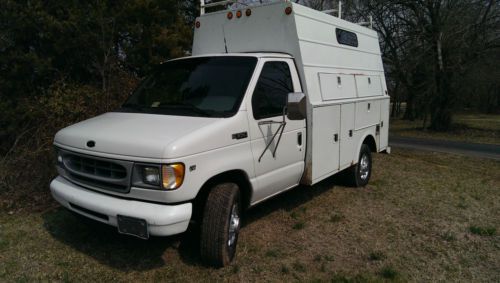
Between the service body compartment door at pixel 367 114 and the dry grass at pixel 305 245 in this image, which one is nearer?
the dry grass at pixel 305 245

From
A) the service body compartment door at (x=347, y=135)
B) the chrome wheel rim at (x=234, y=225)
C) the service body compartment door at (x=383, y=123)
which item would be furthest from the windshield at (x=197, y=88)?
the service body compartment door at (x=383, y=123)

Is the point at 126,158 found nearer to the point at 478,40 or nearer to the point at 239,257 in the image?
the point at 239,257

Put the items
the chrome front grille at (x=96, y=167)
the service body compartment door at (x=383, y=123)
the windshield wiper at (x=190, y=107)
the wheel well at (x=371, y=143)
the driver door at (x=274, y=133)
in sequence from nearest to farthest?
the chrome front grille at (x=96, y=167)
the windshield wiper at (x=190, y=107)
the driver door at (x=274, y=133)
the wheel well at (x=371, y=143)
the service body compartment door at (x=383, y=123)

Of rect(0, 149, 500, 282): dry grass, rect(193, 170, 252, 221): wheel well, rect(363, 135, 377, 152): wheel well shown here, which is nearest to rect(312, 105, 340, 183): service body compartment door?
rect(0, 149, 500, 282): dry grass

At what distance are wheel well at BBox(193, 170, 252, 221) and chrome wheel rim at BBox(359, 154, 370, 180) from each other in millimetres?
3267

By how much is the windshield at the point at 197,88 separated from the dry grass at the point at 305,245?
154 cm

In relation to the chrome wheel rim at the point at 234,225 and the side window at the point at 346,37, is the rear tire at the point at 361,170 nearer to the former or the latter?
the side window at the point at 346,37

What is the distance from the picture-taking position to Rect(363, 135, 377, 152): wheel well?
7098 millimetres

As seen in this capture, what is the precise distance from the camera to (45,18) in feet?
29.7

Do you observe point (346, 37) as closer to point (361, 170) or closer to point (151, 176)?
point (361, 170)

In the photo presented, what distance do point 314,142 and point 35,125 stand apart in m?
6.41

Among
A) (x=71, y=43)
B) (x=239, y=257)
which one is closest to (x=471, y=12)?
(x=71, y=43)

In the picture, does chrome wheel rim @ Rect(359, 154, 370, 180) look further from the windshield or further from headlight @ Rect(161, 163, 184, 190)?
headlight @ Rect(161, 163, 184, 190)

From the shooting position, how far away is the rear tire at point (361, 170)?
671 cm
